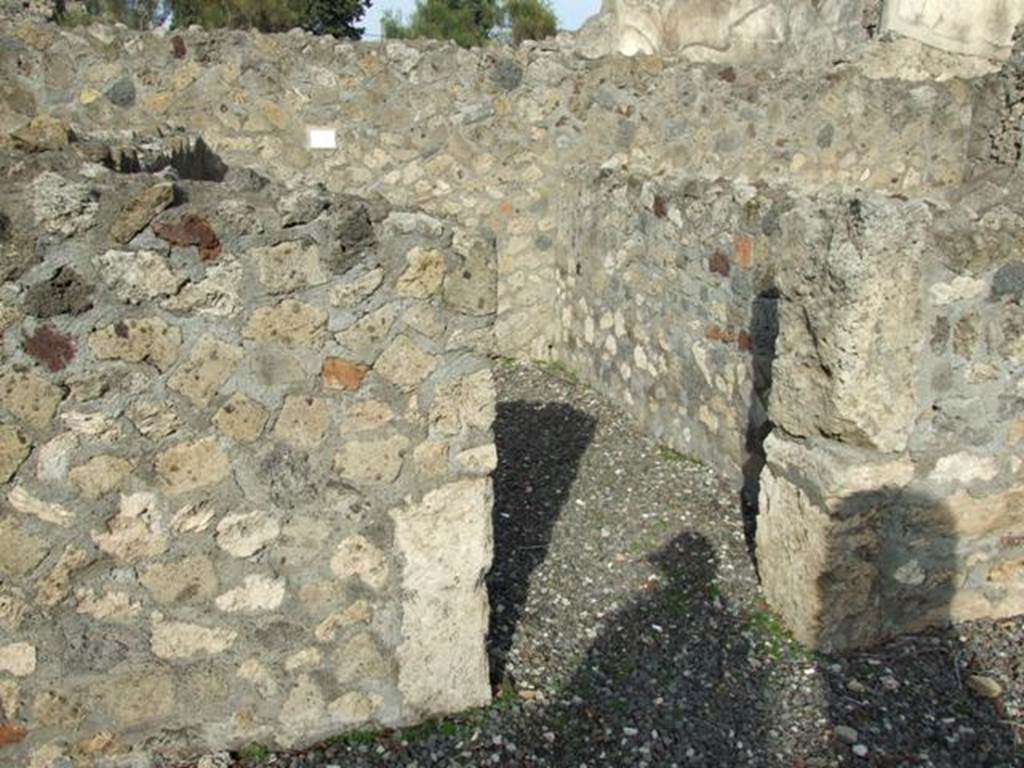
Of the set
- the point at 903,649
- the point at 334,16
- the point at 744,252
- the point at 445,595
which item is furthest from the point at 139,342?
the point at 334,16

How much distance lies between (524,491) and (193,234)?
2.65 m

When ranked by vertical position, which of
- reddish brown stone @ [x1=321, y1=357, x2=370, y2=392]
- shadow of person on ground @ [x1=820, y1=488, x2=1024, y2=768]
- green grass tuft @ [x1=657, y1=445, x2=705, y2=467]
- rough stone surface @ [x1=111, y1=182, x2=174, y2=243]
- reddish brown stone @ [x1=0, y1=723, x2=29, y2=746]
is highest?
rough stone surface @ [x1=111, y1=182, x2=174, y2=243]

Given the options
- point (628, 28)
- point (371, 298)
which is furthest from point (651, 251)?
point (628, 28)

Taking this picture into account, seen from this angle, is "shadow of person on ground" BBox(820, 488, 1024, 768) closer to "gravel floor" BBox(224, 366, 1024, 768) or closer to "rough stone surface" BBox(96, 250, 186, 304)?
"gravel floor" BBox(224, 366, 1024, 768)

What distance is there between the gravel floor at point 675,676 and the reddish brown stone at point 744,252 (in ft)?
4.05

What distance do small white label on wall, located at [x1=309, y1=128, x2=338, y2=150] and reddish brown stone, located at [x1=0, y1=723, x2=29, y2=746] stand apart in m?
4.57

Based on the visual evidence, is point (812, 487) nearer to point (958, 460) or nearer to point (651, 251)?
point (958, 460)

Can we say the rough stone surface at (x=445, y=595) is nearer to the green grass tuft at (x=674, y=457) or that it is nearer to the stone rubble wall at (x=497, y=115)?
the green grass tuft at (x=674, y=457)

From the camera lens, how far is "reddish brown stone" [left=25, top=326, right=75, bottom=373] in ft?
7.07

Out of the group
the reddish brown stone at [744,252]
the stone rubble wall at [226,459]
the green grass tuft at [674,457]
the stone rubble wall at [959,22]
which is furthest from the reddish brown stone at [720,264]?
the stone rubble wall at [959,22]

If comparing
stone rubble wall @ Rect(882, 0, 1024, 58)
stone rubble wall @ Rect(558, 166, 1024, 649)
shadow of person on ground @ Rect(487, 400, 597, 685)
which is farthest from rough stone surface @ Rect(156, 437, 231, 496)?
stone rubble wall @ Rect(882, 0, 1024, 58)

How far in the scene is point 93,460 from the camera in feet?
7.47

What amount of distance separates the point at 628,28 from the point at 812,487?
39.0ft

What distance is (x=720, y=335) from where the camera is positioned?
15.0 feet
